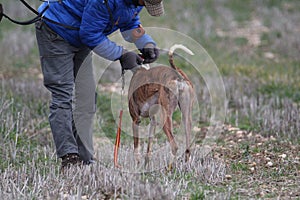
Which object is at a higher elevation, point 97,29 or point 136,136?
point 97,29

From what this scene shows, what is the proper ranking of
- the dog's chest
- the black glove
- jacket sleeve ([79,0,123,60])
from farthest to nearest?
1. the dog's chest
2. the black glove
3. jacket sleeve ([79,0,123,60])

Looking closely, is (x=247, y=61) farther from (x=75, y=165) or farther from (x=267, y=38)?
(x=75, y=165)

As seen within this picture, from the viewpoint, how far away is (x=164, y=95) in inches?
230

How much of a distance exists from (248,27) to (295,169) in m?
10.3

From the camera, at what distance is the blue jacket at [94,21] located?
18.6 ft

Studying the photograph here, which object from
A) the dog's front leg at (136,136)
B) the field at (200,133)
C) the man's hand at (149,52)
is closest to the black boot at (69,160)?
the field at (200,133)

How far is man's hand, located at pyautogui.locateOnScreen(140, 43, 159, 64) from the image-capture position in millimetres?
6070

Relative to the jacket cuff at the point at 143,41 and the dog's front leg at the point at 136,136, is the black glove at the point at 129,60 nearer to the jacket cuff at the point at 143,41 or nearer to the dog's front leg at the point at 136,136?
the jacket cuff at the point at 143,41

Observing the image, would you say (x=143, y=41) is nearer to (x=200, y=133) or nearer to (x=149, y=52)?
(x=149, y=52)

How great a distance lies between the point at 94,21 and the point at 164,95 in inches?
40.0

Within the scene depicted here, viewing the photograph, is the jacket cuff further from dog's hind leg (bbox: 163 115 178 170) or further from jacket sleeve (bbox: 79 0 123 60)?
dog's hind leg (bbox: 163 115 178 170)

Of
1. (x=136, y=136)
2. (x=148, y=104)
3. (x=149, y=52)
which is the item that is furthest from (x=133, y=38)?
(x=136, y=136)

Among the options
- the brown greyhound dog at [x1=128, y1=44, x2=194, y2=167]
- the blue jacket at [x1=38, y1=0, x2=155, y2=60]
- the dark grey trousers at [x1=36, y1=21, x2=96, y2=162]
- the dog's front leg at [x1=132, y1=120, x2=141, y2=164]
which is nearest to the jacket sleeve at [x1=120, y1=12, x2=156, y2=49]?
the blue jacket at [x1=38, y1=0, x2=155, y2=60]

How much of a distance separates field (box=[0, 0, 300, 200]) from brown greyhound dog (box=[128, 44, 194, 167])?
46 centimetres
